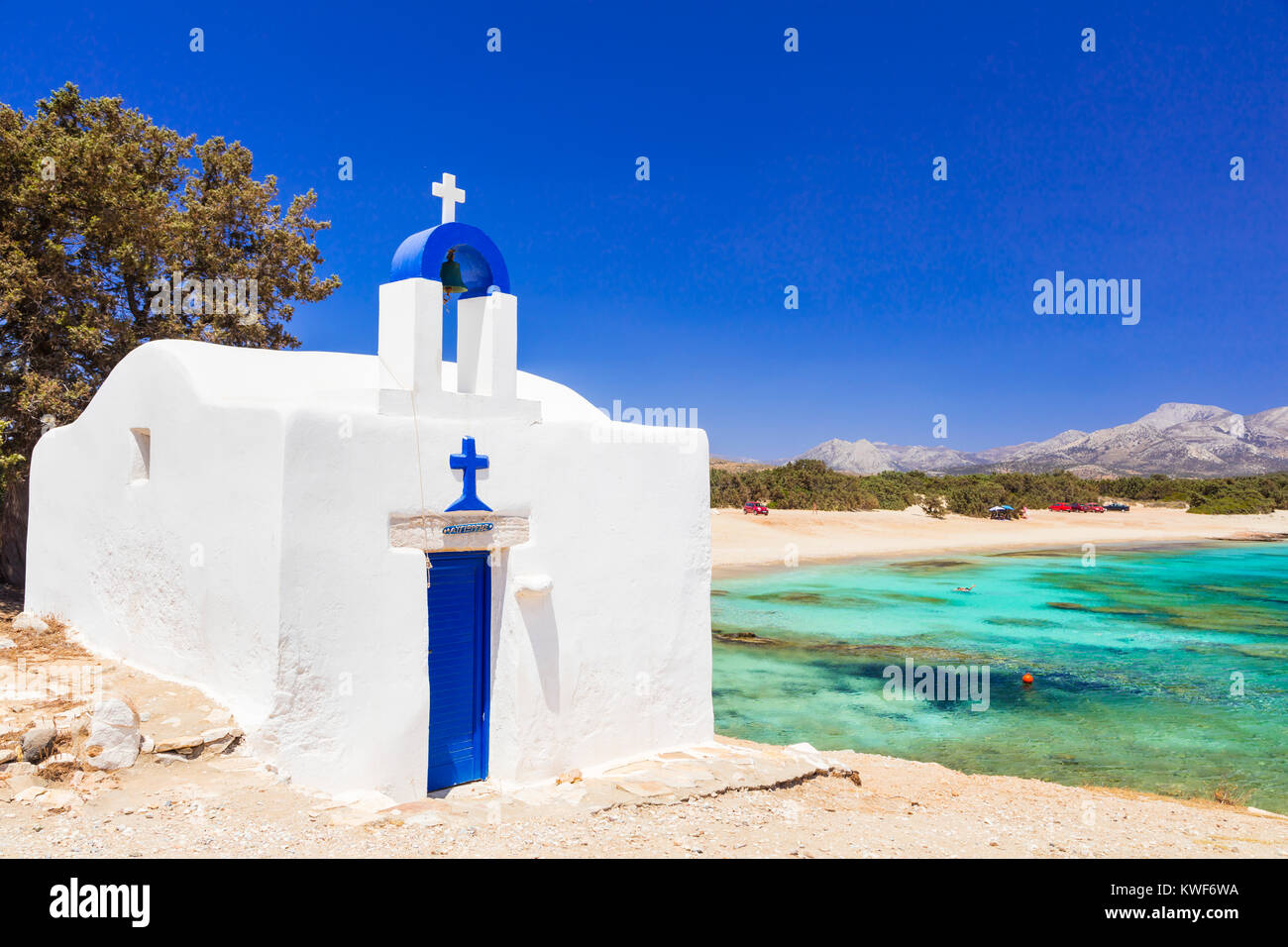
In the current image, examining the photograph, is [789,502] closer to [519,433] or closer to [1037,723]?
[1037,723]

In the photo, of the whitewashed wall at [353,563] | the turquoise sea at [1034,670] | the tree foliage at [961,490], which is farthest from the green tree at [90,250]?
the tree foliage at [961,490]

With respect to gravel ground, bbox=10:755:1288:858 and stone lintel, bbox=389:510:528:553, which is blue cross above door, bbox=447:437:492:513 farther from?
gravel ground, bbox=10:755:1288:858

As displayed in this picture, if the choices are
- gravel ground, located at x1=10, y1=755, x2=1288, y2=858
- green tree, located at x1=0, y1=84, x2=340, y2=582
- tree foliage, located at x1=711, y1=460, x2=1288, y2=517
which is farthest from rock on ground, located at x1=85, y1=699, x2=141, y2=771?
tree foliage, located at x1=711, y1=460, x2=1288, y2=517

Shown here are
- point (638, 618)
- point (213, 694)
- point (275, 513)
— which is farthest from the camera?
point (638, 618)

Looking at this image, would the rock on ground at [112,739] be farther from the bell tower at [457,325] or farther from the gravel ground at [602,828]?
the bell tower at [457,325]

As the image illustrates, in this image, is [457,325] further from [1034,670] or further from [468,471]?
[1034,670]

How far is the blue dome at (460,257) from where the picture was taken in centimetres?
744

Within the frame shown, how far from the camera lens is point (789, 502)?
153 feet

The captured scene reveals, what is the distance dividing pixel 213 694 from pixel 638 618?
147 inches

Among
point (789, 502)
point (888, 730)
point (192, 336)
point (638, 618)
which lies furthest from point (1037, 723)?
point (789, 502)

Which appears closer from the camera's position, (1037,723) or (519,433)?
(519,433)

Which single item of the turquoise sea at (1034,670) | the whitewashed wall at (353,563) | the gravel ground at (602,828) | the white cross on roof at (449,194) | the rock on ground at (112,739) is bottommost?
the turquoise sea at (1034,670)

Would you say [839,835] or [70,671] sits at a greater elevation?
[70,671]
